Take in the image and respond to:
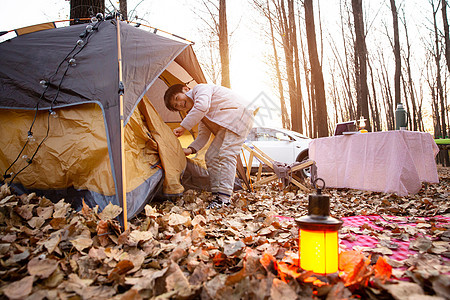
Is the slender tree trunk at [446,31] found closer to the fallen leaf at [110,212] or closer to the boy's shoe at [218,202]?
the boy's shoe at [218,202]

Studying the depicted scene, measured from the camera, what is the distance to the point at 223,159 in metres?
3.30

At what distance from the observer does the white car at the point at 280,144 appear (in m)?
6.95

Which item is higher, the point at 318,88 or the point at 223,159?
the point at 318,88

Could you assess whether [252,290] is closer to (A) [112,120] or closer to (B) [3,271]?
(B) [3,271]

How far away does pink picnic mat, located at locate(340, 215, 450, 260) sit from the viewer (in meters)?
1.70

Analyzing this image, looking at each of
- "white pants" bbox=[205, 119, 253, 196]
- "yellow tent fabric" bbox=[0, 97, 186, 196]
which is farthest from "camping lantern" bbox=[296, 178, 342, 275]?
"white pants" bbox=[205, 119, 253, 196]

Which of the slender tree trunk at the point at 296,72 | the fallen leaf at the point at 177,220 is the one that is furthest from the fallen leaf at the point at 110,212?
the slender tree trunk at the point at 296,72

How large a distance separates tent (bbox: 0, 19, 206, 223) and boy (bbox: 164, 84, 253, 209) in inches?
19.9

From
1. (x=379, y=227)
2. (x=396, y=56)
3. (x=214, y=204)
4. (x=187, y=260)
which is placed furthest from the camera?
(x=396, y=56)

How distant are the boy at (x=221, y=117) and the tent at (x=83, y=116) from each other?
0.51 metres

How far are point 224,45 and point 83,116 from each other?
6.69 metres

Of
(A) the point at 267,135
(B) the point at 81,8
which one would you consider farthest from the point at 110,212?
(A) the point at 267,135

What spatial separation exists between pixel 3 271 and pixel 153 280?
0.65 m

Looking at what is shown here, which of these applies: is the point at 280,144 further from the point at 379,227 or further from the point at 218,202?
the point at 379,227
